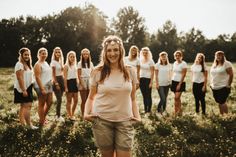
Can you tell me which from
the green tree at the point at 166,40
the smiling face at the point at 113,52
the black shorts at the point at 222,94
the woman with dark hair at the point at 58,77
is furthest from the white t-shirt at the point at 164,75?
the green tree at the point at 166,40

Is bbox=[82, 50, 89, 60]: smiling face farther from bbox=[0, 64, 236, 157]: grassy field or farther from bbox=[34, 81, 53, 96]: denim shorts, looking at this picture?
bbox=[0, 64, 236, 157]: grassy field

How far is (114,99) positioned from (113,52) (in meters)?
0.64

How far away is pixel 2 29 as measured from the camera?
47.8m

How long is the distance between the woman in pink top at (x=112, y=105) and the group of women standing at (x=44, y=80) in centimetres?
452

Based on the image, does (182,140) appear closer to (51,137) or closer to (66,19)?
(51,137)

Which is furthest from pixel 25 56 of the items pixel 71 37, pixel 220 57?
pixel 71 37

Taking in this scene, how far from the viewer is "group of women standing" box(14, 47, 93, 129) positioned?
8.21 meters

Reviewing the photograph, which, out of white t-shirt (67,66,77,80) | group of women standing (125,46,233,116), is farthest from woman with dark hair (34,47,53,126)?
group of women standing (125,46,233,116)

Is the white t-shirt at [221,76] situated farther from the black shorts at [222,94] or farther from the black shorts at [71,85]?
the black shorts at [71,85]

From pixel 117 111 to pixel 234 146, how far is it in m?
3.66

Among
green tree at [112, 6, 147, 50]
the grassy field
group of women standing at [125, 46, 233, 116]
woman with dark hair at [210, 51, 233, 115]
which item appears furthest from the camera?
green tree at [112, 6, 147, 50]

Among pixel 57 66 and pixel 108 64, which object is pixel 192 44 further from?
pixel 108 64

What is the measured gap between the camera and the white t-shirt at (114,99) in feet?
13.3

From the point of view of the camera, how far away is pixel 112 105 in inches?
160
